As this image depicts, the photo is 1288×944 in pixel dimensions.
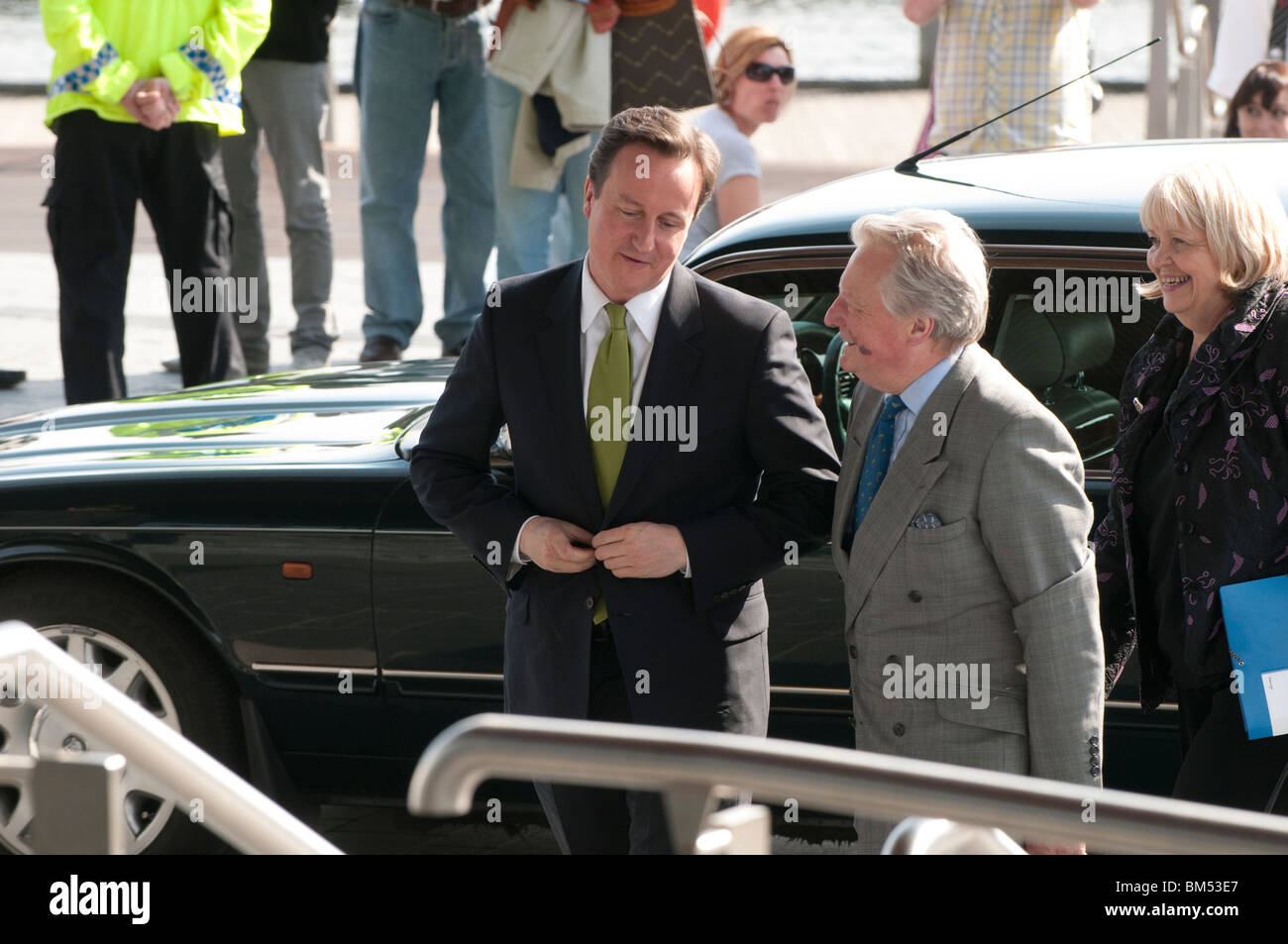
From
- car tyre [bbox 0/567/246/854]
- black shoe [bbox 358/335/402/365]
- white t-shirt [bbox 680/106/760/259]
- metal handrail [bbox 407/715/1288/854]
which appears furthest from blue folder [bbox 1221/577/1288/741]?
black shoe [bbox 358/335/402/365]

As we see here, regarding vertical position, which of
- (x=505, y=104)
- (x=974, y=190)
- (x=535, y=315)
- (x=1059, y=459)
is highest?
(x=505, y=104)

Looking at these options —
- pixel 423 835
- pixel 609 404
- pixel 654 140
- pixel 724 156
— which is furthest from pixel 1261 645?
pixel 724 156

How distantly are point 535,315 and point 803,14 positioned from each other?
2895 centimetres

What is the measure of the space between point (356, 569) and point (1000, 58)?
453 cm

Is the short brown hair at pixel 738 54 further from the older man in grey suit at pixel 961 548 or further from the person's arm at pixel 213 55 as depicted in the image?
the older man in grey suit at pixel 961 548

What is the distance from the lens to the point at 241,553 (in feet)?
14.7

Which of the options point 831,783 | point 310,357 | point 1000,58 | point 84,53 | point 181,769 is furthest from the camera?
point 310,357

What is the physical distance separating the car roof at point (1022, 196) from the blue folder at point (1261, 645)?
0.96 m

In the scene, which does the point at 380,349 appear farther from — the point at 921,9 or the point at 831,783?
the point at 831,783

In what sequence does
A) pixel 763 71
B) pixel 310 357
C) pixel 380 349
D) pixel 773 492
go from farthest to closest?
pixel 310 357, pixel 380 349, pixel 763 71, pixel 773 492

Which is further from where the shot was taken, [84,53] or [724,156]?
[724,156]

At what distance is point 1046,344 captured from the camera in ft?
13.7

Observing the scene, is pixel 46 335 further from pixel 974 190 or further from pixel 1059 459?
pixel 1059 459
